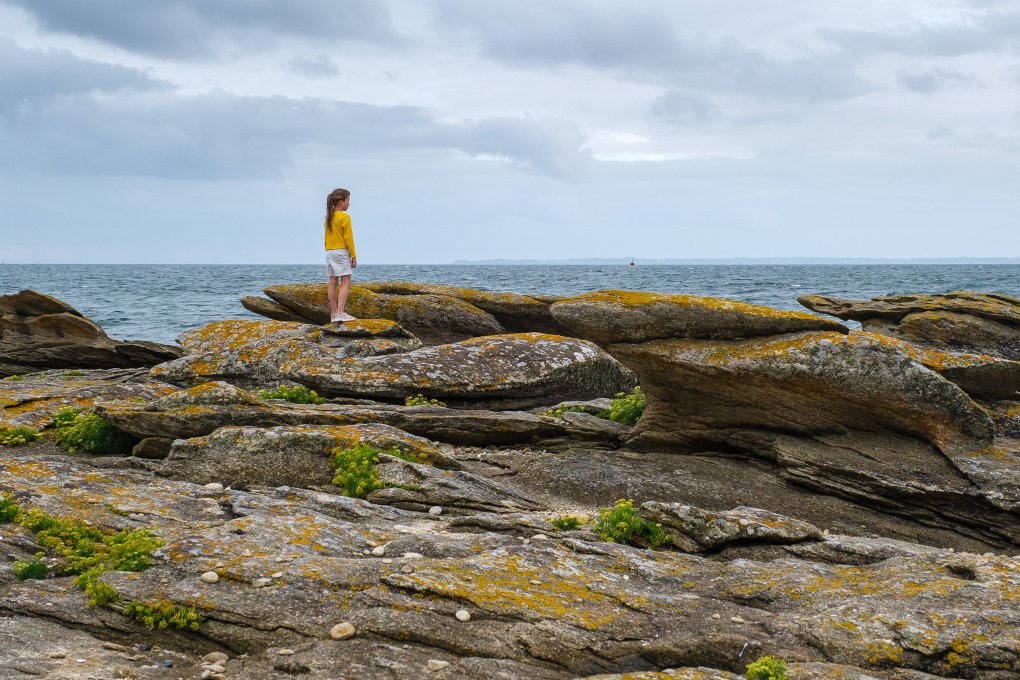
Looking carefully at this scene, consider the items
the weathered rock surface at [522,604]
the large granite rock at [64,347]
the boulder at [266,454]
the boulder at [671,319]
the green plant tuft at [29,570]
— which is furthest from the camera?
the large granite rock at [64,347]

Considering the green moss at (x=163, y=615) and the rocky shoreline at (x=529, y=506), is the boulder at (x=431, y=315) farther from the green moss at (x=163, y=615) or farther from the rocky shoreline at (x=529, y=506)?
the green moss at (x=163, y=615)

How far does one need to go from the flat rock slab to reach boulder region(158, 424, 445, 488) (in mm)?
2616

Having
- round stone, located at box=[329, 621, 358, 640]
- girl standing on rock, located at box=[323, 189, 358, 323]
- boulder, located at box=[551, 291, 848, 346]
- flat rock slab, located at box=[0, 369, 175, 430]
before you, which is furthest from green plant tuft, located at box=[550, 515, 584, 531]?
girl standing on rock, located at box=[323, 189, 358, 323]

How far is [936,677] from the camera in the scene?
7641 mm

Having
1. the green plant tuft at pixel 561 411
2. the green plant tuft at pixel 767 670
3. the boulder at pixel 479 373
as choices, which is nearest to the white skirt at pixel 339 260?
the boulder at pixel 479 373

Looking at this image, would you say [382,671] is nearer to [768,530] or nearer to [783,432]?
[768,530]

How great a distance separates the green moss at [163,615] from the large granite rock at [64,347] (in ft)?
53.8

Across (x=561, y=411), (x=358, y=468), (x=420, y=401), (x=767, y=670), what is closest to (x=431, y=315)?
(x=420, y=401)

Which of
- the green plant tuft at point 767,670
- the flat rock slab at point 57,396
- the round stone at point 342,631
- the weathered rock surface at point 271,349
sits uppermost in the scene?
the weathered rock surface at point 271,349

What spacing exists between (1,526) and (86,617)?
2.49 metres

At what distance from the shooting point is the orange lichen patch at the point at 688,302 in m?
15.2

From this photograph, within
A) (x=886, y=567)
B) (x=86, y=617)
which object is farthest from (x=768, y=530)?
(x=86, y=617)

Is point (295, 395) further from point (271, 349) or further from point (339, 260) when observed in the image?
point (339, 260)

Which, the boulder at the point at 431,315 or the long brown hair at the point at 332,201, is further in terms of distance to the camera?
the boulder at the point at 431,315
